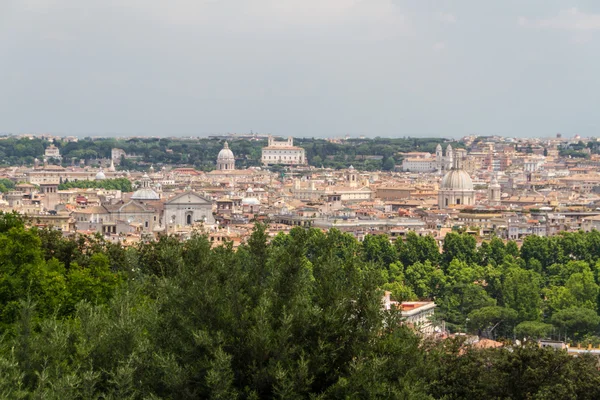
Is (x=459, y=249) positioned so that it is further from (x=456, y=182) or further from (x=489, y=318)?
(x=456, y=182)

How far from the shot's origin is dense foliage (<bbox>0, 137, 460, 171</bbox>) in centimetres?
16375

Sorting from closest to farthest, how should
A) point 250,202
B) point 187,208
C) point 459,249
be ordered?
point 459,249 < point 187,208 < point 250,202

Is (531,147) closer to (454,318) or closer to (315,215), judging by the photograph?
(315,215)

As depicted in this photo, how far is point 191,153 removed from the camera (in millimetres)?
174250

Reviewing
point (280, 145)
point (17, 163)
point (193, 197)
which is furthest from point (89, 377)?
point (280, 145)

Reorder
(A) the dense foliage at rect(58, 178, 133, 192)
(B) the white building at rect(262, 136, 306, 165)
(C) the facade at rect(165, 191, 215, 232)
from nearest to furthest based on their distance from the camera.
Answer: (C) the facade at rect(165, 191, 215, 232)
(A) the dense foliage at rect(58, 178, 133, 192)
(B) the white building at rect(262, 136, 306, 165)

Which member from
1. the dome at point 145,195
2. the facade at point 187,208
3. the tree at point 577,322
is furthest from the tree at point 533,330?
the dome at point 145,195

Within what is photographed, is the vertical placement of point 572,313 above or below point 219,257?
below

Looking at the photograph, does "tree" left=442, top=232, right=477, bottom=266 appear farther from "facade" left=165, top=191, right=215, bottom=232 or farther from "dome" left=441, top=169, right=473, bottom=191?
"dome" left=441, top=169, right=473, bottom=191

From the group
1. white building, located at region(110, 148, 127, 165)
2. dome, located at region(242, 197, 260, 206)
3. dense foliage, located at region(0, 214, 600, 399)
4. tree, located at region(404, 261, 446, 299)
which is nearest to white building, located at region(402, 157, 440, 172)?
white building, located at region(110, 148, 127, 165)

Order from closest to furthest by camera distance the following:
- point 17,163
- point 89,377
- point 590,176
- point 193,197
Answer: point 89,377, point 193,197, point 590,176, point 17,163

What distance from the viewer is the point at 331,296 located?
1603cm

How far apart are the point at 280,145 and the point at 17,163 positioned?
35.1 metres

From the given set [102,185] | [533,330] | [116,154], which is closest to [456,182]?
[102,185]
